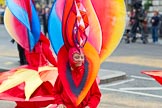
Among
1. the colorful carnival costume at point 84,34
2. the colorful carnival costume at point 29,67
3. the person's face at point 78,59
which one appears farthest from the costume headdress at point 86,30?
the colorful carnival costume at point 29,67

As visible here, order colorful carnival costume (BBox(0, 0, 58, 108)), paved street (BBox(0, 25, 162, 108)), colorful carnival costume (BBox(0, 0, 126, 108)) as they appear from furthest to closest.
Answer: paved street (BBox(0, 25, 162, 108)), colorful carnival costume (BBox(0, 0, 58, 108)), colorful carnival costume (BBox(0, 0, 126, 108))

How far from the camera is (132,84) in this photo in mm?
12047

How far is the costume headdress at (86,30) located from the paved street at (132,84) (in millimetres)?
3981

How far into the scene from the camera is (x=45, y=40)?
8070mm

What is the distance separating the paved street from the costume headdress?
3981mm

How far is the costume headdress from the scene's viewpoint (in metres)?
4.98

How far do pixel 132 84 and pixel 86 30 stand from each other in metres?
7.09

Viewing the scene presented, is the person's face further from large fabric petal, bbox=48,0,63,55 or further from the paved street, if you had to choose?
the paved street

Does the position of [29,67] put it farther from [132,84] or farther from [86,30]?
[132,84]

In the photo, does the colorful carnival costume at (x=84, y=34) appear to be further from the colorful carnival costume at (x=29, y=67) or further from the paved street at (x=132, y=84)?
the paved street at (x=132, y=84)

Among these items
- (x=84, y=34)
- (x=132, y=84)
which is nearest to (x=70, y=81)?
(x=84, y=34)

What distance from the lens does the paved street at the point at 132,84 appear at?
9672mm

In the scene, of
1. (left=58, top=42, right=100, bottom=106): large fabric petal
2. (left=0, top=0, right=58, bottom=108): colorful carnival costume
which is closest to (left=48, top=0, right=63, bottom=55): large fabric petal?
(left=58, top=42, right=100, bottom=106): large fabric petal

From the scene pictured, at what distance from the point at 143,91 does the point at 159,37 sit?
57.8ft
